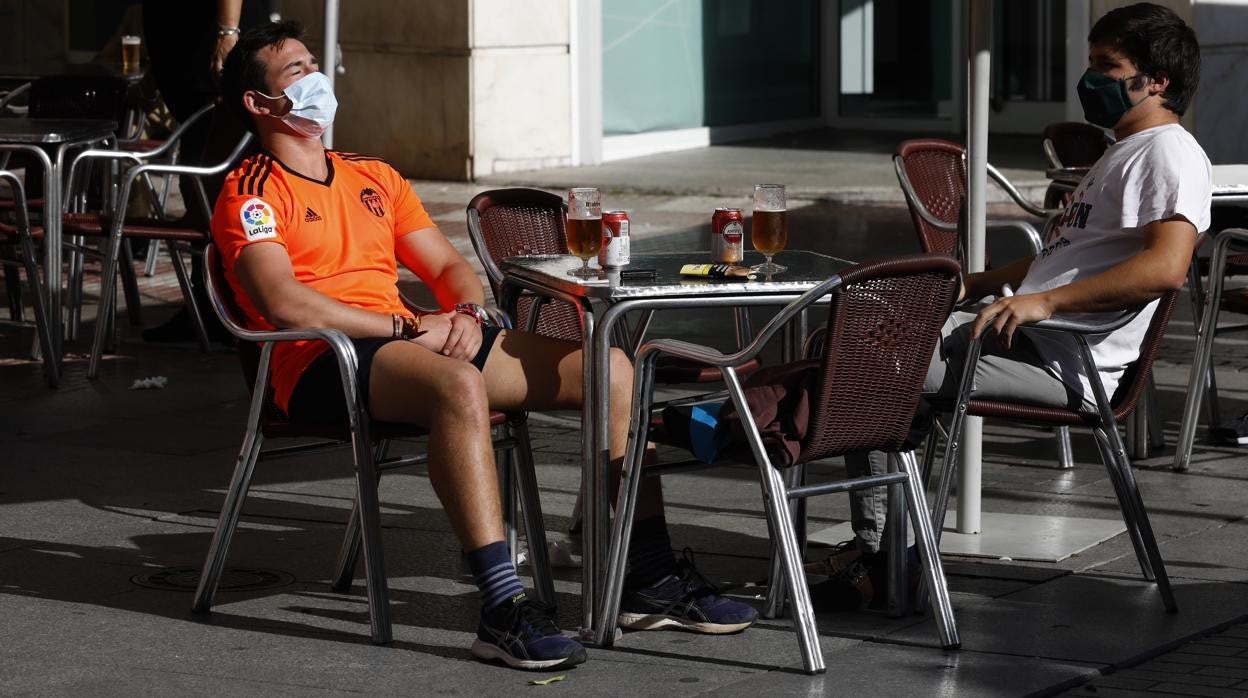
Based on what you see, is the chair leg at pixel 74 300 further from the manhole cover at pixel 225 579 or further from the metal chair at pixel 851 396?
the metal chair at pixel 851 396

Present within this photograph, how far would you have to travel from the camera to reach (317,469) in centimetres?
673

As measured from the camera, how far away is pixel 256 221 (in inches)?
197

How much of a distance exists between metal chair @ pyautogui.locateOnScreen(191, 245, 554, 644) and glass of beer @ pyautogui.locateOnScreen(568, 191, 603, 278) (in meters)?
0.44

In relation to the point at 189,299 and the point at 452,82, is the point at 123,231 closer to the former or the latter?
the point at 189,299

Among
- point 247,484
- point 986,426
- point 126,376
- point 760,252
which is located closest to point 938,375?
point 760,252

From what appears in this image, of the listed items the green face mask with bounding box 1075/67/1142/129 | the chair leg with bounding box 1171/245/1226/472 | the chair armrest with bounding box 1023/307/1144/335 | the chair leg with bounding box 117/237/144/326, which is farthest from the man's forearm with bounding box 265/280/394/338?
the chair leg with bounding box 117/237/144/326

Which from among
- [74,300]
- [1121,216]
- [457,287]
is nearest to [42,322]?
[74,300]

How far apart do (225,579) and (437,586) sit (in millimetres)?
568

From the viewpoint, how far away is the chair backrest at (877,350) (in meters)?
4.45

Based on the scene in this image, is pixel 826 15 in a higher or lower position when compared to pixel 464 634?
higher

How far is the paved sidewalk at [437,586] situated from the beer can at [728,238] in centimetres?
86

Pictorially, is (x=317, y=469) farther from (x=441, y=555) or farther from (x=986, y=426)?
(x=986, y=426)

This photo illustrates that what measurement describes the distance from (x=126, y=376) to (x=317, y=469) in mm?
1946

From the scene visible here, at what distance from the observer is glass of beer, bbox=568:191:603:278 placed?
16.5 ft
